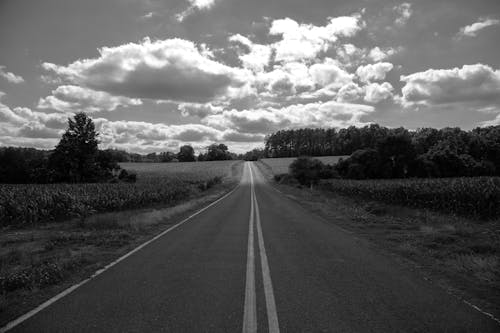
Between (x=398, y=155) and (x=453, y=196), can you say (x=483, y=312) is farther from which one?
(x=398, y=155)

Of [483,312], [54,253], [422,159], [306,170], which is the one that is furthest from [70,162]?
[483,312]

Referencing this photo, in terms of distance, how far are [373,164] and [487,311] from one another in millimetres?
56258

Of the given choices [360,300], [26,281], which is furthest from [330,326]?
[26,281]

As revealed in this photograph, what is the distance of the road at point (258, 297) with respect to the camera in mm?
4449

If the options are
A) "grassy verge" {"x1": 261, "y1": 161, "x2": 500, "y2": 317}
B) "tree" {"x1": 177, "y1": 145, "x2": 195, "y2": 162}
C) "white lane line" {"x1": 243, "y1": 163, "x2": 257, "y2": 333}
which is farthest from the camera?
"tree" {"x1": 177, "y1": 145, "x2": 195, "y2": 162}

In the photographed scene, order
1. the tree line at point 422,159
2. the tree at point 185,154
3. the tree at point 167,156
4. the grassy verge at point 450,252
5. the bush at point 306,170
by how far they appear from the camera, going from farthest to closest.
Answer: the tree at point 167,156, the tree at point 185,154, the bush at point 306,170, the tree line at point 422,159, the grassy verge at point 450,252

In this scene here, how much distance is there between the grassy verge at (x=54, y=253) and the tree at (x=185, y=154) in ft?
458

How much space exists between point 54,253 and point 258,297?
6835 millimetres

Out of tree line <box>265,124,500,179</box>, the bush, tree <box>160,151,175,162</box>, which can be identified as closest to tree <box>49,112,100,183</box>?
the bush

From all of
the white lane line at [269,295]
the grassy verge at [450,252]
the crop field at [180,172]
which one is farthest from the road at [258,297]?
the crop field at [180,172]

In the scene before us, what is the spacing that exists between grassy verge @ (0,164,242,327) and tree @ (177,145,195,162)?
13966cm

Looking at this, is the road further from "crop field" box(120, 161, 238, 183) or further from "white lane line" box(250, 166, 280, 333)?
"crop field" box(120, 161, 238, 183)

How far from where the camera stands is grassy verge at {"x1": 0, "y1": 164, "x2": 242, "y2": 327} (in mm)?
5956

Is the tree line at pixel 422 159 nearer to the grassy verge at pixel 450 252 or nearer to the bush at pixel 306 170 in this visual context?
the bush at pixel 306 170
